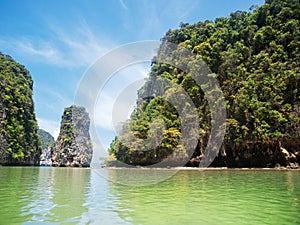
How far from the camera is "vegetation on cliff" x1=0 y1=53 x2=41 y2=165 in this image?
40.3 meters

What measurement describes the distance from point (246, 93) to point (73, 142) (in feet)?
162

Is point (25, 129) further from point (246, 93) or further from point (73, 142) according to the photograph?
point (246, 93)

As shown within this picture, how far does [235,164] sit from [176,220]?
Result: 23866mm

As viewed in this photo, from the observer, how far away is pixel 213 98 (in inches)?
1064

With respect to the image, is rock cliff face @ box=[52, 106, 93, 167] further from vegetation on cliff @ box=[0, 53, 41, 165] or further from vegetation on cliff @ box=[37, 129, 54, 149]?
vegetation on cliff @ box=[37, 129, 54, 149]

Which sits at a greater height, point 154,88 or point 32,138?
point 154,88

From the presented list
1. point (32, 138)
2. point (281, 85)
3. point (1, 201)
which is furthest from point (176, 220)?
point (32, 138)

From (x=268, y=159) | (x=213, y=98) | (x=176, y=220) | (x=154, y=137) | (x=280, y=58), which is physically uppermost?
(x=280, y=58)

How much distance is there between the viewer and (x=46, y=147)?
132m

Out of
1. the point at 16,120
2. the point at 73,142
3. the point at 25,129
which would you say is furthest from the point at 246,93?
the point at 73,142

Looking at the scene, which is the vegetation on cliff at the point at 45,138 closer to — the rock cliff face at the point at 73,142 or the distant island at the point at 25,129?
the distant island at the point at 25,129

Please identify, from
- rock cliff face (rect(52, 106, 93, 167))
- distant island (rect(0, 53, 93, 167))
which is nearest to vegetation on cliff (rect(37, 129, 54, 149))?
distant island (rect(0, 53, 93, 167))

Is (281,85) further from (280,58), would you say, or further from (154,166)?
(154,166)

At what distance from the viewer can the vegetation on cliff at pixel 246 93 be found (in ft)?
75.6
